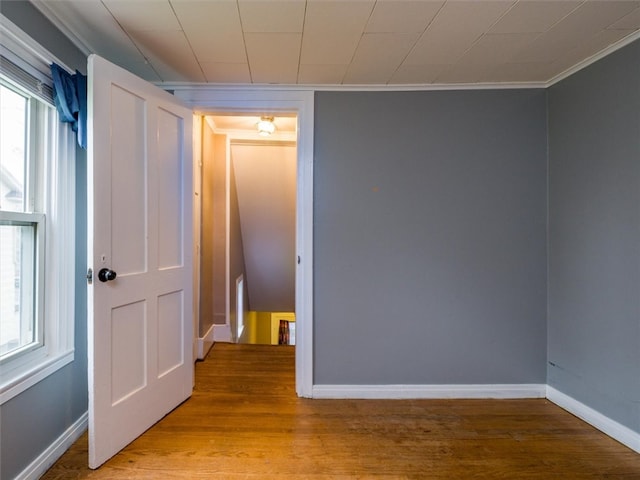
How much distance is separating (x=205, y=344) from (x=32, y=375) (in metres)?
1.51

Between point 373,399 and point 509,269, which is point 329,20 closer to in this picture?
point 509,269

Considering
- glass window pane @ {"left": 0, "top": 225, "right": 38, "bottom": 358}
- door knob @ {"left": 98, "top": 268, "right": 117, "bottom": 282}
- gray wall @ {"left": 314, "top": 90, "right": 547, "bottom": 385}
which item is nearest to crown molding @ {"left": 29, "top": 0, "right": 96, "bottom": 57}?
glass window pane @ {"left": 0, "top": 225, "right": 38, "bottom": 358}

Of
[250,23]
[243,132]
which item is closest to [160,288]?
[250,23]

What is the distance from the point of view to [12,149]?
1.40m

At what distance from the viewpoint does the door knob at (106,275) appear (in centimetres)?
148

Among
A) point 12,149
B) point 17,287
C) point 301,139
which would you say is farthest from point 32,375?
point 301,139

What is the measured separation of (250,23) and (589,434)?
2901mm

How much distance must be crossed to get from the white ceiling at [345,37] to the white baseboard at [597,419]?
2.11 metres

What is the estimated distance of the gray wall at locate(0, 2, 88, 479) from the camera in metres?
1.28

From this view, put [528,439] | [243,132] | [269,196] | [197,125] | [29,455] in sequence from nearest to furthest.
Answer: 1. [29,455]
2. [528,439]
3. [197,125]
4. [243,132]
5. [269,196]

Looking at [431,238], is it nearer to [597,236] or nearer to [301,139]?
[597,236]

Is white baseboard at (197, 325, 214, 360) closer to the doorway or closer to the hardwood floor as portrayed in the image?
the doorway

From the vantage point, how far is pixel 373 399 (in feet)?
6.96

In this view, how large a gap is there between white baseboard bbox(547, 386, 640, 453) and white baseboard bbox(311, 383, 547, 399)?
0.32ft
